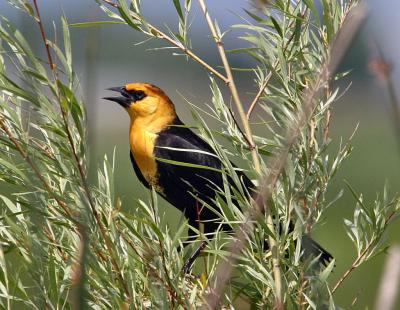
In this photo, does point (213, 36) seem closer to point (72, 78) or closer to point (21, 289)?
point (72, 78)

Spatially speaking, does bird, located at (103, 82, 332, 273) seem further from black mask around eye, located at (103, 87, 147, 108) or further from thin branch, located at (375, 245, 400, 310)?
thin branch, located at (375, 245, 400, 310)

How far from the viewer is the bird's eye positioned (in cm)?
215

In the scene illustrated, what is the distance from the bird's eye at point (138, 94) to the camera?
2.15 m

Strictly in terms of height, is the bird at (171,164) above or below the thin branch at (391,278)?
below

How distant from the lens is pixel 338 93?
100cm

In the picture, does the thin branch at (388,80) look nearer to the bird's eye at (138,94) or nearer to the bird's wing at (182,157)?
the bird's wing at (182,157)

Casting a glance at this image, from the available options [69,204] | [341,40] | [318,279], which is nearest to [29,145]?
[69,204]

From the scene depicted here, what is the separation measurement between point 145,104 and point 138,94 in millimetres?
66

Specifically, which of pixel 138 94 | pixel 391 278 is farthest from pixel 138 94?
pixel 391 278

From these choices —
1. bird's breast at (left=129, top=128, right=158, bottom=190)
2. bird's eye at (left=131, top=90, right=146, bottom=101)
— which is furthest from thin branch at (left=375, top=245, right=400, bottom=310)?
bird's eye at (left=131, top=90, right=146, bottom=101)

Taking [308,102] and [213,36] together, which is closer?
[308,102]

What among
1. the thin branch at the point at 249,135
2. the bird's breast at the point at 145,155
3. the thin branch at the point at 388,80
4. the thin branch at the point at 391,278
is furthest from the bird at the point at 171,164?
the thin branch at the point at 391,278

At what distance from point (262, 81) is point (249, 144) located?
0.12 metres

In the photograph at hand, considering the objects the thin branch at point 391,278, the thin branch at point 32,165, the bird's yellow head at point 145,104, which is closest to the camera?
the thin branch at point 391,278
